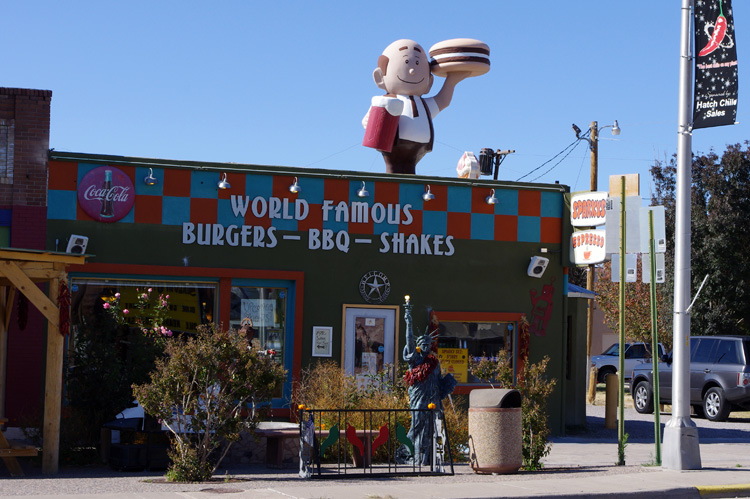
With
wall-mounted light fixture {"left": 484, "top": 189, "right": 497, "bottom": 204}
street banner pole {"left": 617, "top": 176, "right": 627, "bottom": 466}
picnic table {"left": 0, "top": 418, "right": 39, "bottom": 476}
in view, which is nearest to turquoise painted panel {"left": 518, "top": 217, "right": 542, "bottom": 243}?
wall-mounted light fixture {"left": 484, "top": 189, "right": 497, "bottom": 204}

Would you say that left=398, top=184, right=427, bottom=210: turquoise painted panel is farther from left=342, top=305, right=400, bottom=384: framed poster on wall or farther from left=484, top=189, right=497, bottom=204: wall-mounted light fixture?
left=342, top=305, right=400, bottom=384: framed poster on wall

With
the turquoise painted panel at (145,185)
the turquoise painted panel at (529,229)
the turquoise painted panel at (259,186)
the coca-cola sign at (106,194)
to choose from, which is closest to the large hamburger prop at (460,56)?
the turquoise painted panel at (529,229)

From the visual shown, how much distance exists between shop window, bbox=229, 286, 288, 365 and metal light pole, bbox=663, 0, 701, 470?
7.01 metres

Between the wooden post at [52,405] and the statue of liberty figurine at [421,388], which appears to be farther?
the statue of liberty figurine at [421,388]

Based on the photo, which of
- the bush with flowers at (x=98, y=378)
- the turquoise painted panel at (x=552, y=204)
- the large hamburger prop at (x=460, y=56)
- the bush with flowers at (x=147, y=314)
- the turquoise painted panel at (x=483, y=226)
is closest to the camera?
the bush with flowers at (x=98, y=378)

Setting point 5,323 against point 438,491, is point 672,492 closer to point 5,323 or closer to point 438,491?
point 438,491

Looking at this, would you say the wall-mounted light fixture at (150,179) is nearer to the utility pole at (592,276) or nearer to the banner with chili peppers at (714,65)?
the banner with chili peppers at (714,65)

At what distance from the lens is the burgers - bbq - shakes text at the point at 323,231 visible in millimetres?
17078

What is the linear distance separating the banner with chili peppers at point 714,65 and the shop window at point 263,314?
25.7 feet

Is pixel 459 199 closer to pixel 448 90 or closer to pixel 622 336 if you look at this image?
pixel 448 90

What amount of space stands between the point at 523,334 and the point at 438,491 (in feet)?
26.0

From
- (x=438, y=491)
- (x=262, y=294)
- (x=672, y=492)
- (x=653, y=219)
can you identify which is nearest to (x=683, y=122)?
(x=653, y=219)

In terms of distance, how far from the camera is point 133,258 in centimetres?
1666

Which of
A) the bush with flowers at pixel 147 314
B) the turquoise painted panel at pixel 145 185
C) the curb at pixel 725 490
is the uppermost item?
the turquoise painted panel at pixel 145 185
